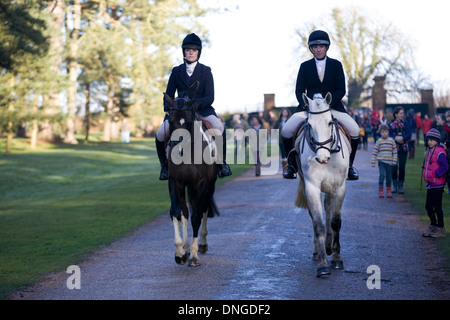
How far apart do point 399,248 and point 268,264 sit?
2437 millimetres

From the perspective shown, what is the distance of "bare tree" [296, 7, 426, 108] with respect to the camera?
58.0m

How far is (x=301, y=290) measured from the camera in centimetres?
742

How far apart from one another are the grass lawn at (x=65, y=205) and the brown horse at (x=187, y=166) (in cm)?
202

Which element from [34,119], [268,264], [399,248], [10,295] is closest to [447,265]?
[399,248]

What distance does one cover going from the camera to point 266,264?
8.93 meters

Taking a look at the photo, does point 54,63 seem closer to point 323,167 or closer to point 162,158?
point 162,158

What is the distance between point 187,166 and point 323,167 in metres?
1.94

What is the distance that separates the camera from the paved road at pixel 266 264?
24.5 ft

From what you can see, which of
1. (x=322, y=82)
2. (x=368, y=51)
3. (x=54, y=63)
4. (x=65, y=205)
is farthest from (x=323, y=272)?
(x=368, y=51)

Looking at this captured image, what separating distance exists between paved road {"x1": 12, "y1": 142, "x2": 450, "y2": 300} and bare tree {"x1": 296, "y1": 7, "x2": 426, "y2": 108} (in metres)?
45.8

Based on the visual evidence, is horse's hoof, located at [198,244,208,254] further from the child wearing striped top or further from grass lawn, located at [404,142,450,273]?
the child wearing striped top

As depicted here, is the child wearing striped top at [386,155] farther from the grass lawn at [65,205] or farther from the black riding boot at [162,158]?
the black riding boot at [162,158]

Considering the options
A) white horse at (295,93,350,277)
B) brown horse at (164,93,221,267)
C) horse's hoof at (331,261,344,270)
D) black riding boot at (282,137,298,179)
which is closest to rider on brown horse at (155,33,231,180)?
brown horse at (164,93,221,267)

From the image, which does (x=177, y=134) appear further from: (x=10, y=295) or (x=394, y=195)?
(x=394, y=195)
